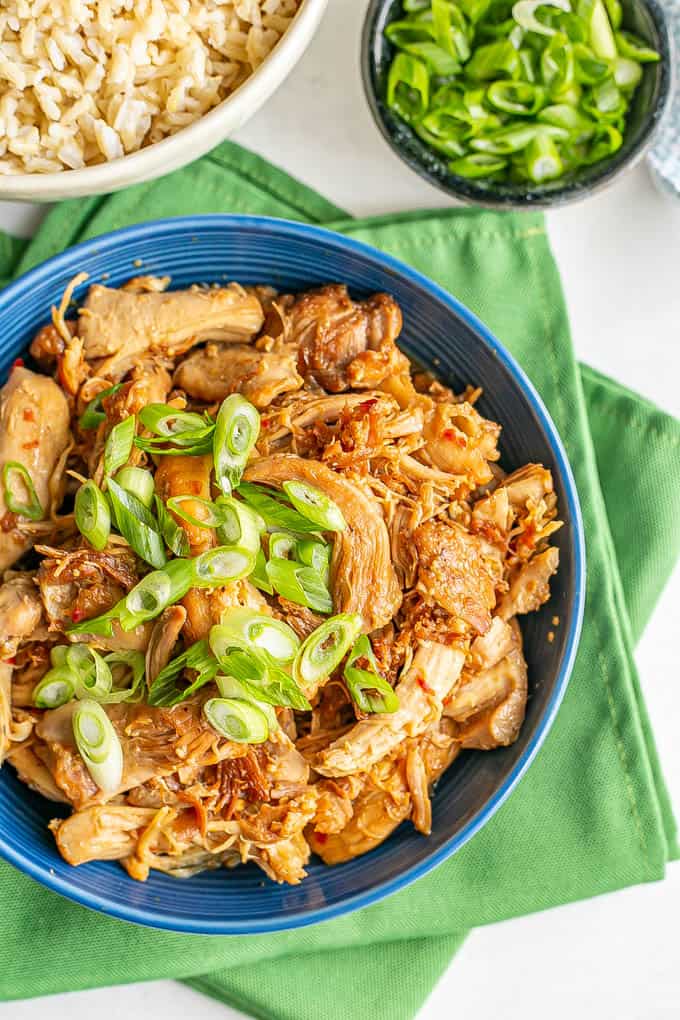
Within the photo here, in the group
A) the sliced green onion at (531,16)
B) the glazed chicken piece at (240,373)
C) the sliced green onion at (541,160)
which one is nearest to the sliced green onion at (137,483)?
the glazed chicken piece at (240,373)

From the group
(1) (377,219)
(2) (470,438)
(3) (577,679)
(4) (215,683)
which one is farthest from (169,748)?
(1) (377,219)

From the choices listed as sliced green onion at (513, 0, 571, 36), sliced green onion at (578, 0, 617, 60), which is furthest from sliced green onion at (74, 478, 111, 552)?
sliced green onion at (578, 0, 617, 60)

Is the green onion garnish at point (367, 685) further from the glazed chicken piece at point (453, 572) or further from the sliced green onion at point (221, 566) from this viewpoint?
the sliced green onion at point (221, 566)

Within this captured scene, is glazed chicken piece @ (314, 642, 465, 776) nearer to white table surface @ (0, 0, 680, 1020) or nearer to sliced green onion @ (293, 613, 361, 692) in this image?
sliced green onion @ (293, 613, 361, 692)

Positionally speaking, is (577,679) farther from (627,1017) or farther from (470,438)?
(627,1017)

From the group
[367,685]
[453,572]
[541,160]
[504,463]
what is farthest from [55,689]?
[541,160]

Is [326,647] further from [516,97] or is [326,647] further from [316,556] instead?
[516,97]
